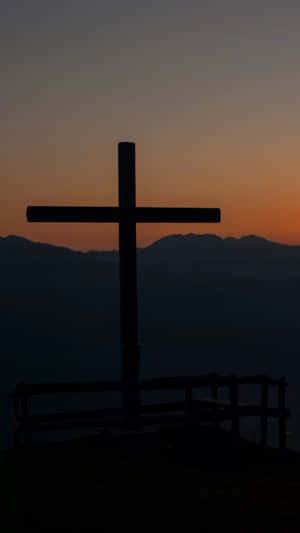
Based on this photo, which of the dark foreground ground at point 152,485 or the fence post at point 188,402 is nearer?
the dark foreground ground at point 152,485

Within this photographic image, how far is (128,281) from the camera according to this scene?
1340cm

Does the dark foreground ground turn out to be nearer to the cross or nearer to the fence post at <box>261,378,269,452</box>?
the fence post at <box>261,378,269,452</box>

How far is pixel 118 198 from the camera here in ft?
45.1

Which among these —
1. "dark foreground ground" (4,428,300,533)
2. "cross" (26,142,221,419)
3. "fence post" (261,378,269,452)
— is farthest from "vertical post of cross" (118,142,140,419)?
"fence post" (261,378,269,452)

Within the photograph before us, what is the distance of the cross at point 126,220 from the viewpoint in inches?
519

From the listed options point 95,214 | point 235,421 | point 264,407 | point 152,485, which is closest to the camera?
point 152,485

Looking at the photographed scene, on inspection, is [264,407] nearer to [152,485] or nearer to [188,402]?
[188,402]

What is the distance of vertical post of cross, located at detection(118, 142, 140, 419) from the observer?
42.5 ft

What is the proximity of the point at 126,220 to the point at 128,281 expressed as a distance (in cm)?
107

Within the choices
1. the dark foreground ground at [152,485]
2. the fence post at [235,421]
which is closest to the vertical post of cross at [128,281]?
the dark foreground ground at [152,485]

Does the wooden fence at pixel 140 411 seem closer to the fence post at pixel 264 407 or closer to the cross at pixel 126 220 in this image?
the fence post at pixel 264 407

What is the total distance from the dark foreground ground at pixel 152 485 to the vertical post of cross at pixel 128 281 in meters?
0.79

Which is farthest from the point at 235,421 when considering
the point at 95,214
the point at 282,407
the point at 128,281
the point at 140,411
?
the point at 95,214

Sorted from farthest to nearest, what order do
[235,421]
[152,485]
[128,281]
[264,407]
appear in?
[128,281]
[264,407]
[235,421]
[152,485]
